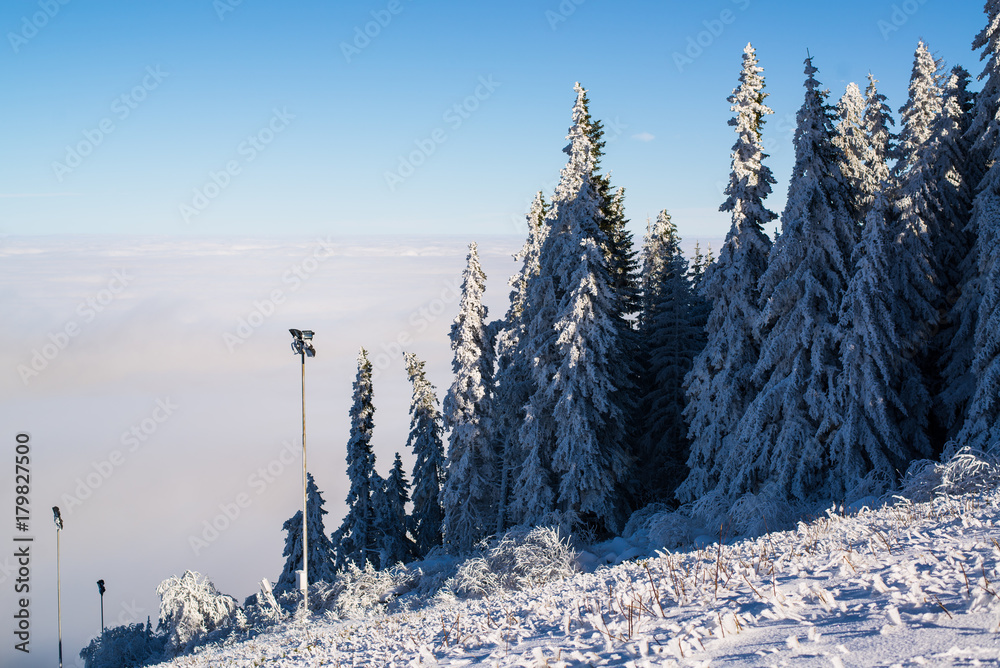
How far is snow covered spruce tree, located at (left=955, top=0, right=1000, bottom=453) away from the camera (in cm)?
1672

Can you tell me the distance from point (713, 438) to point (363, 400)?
19.7 meters

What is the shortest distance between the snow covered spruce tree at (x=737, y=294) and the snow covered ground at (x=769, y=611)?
11997mm

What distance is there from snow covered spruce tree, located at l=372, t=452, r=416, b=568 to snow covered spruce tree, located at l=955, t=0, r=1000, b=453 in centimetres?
2759

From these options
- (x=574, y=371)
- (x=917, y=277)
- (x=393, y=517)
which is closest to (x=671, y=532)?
(x=574, y=371)

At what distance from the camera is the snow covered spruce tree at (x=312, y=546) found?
3412cm

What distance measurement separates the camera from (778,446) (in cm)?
2031

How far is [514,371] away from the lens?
28156mm

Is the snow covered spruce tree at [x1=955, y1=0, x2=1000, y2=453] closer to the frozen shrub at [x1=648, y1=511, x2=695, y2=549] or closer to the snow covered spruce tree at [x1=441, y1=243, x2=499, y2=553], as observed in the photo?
the frozen shrub at [x1=648, y1=511, x2=695, y2=549]

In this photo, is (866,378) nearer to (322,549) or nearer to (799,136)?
(799,136)

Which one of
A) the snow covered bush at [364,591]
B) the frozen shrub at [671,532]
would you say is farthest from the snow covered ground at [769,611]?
the frozen shrub at [671,532]

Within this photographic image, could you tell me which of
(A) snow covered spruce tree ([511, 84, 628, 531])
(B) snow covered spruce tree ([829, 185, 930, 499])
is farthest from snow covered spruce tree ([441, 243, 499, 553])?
(B) snow covered spruce tree ([829, 185, 930, 499])

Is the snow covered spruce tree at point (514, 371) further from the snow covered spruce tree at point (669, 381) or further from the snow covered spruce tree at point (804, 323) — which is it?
the snow covered spruce tree at point (804, 323)

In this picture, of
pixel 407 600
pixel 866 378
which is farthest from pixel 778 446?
pixel 407 600

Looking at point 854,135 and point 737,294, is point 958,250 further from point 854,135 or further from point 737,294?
point 854,135
